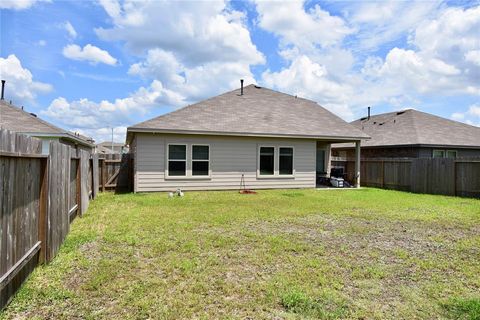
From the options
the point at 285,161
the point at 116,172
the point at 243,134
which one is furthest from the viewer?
the point at 285,161

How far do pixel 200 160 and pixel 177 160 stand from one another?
40.1 inches

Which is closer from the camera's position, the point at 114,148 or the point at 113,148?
the point at 113,148

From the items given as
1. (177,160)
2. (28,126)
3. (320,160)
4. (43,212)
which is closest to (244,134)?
(177,160)

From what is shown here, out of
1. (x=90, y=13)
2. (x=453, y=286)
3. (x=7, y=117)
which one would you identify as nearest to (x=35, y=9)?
(x=90, y=13)

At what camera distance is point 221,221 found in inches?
307

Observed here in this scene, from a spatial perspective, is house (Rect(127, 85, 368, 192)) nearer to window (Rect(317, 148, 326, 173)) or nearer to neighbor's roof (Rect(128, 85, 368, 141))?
neighbor's roof (Rect(128, 85, 368, 141))

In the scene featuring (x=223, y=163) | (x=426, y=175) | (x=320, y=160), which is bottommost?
(x=426, y=175)

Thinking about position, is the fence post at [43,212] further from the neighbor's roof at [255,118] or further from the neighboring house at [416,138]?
the neighboring house at [416,138]

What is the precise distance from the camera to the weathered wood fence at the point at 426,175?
13.8 m

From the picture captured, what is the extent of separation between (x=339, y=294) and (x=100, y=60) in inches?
686

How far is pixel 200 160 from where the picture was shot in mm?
14477

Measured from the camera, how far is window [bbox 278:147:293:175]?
15.9 meters

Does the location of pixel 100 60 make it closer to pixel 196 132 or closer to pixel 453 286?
pixel 196 132

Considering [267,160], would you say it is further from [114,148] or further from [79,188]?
[114,148]
